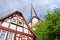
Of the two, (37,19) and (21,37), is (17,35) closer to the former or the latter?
(21,37)

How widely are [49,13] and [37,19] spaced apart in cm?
900

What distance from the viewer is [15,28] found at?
21.7 metres

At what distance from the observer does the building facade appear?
20.2m

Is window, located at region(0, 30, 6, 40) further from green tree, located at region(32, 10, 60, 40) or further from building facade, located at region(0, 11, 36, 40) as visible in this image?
green tree, located at region(32, 10, 60, 40)

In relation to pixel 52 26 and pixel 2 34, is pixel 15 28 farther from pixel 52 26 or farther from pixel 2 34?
pixel 52 26

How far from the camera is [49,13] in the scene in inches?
947

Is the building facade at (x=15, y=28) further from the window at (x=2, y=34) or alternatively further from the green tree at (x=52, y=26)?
the green tree at (x=52, y=26)

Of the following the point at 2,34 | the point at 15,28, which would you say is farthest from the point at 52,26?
the point at 2,34

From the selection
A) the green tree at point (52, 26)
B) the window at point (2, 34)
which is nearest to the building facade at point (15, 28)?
the window at point (2, 34)

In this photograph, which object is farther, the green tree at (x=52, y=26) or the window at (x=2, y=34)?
the green tree at (x=52, y=26)

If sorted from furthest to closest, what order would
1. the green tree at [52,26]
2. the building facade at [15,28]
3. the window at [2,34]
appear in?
the green tree at [52,26] → the building facade at [15,28] → the window at [2,34]

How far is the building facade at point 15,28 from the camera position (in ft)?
66.3

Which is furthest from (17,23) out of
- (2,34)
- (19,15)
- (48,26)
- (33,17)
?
(33,17)

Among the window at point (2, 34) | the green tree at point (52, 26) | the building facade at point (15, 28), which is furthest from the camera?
the green tree at point (52, 26)
